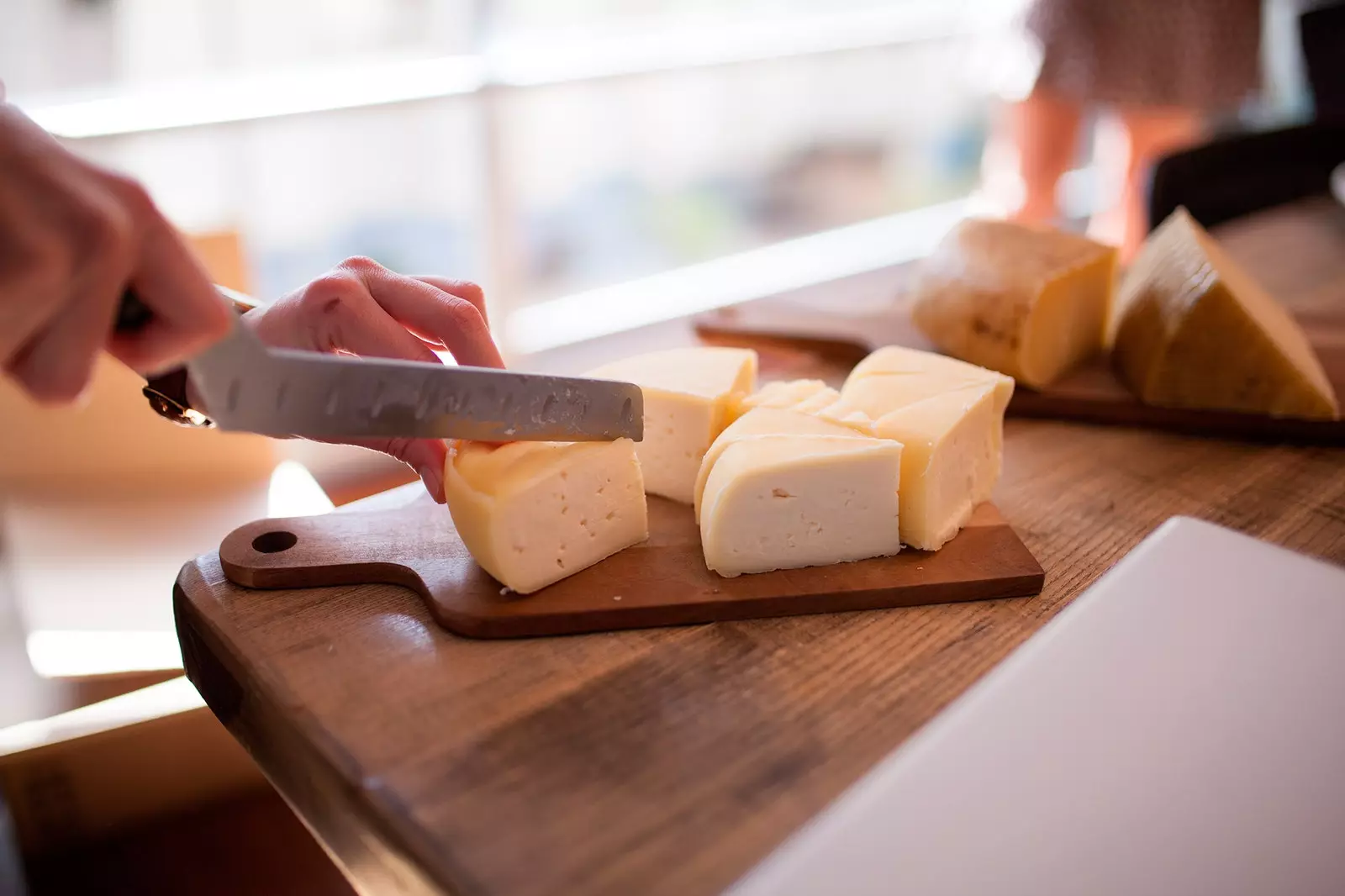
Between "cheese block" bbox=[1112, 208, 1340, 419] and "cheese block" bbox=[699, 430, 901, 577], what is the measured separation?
639mm

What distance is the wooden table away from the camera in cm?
84

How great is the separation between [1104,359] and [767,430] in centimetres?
82

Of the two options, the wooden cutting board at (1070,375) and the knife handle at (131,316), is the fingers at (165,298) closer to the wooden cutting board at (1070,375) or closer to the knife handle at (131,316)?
the knife handle at (131,316)

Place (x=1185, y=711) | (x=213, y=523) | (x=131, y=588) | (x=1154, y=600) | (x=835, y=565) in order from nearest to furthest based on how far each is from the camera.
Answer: (x=1185, y=711)
(x=1154, y=600)
(x=835, y=565)
(x=131, y=588)
(x=213, y=523)

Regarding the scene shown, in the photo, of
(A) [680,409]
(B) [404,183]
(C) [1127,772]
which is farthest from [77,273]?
(B) [404,183]

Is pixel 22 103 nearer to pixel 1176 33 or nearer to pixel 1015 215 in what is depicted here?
pixel 1015 215

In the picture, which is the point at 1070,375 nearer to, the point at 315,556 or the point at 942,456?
the point at 942,456

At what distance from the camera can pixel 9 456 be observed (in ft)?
5.98

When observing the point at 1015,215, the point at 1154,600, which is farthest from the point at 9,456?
the point at 1015,215

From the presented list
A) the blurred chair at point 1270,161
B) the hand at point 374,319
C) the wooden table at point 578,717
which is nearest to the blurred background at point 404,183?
the blurred chair at point 1270,161

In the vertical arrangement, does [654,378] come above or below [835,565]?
above

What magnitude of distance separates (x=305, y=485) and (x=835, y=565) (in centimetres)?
109

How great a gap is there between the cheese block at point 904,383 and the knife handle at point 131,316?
2.46 ft

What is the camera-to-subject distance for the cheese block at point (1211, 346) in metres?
1.48
